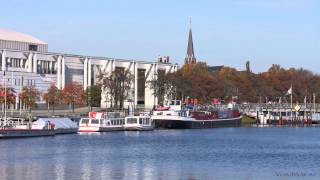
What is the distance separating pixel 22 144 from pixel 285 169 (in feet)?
139

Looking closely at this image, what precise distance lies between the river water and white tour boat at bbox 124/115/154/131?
120 feet

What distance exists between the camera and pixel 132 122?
148125 millimetres

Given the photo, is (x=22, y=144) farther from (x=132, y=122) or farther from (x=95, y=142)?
(x=132, y=122)

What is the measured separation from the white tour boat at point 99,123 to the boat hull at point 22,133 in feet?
63.3

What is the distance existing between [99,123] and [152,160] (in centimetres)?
6545

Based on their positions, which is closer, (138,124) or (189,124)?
(138,124)

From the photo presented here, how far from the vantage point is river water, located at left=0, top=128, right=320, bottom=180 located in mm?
62312

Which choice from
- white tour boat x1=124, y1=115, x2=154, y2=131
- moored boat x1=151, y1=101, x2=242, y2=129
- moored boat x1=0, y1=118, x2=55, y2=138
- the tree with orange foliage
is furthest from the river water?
the tree with orange foliage

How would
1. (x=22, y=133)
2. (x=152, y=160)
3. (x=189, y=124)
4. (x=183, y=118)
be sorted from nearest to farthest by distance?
(x=152, y=160)
(x=22, y=133)
(x=183, y=118)
(x=189, y=124)

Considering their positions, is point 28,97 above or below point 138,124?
above

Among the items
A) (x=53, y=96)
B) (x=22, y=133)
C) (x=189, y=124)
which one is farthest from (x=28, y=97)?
(x=22, y=133)

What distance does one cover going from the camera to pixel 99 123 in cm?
14162

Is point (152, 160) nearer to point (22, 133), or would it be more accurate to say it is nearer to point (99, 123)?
point (22, 133)

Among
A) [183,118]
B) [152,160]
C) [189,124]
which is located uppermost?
[183,118]
